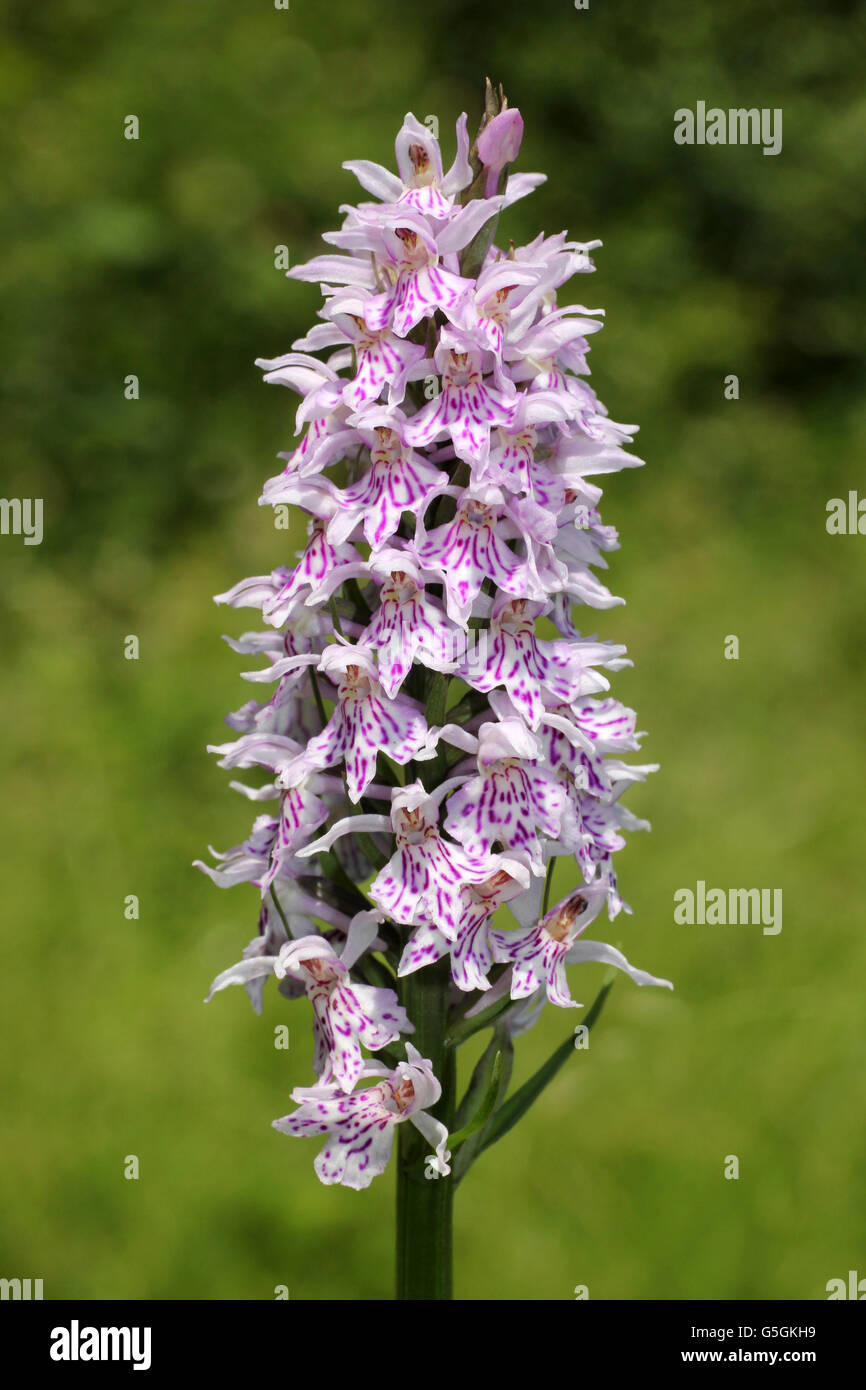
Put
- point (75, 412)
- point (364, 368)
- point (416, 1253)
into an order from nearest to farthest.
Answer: point (364, 368) → point (416, 1253) → point (75, 412)

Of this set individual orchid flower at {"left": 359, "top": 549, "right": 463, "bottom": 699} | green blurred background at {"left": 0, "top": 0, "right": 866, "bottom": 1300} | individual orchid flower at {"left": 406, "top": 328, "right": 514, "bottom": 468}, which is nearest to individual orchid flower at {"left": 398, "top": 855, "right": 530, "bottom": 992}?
individual orchid flower at {"left": 359, "top": 549, "right": 463, "bottom": 699}

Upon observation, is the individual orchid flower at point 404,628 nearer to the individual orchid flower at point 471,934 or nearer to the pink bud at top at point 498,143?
the individual orchid flower at point 471,934

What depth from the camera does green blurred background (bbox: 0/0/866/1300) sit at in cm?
339

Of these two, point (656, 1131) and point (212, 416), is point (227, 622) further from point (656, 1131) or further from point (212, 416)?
point (656, 1131)

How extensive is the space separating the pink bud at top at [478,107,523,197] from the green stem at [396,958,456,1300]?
36.3 inches

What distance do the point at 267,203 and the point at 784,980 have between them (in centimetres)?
441

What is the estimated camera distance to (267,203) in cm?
666

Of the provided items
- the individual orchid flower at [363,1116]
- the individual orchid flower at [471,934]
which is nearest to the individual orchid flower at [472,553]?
the individual orchid flower at [471,934]

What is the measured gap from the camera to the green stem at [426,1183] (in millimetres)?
1690

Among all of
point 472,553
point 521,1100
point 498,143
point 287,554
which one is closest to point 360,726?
point 472,553

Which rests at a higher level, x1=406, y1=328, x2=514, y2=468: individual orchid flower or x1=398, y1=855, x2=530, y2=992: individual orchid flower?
x1=406, y1=328, x2=514, y2=468: individual orchid flower

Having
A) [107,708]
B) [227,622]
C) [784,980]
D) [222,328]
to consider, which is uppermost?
[222,328]

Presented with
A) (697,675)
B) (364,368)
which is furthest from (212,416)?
(364,368)

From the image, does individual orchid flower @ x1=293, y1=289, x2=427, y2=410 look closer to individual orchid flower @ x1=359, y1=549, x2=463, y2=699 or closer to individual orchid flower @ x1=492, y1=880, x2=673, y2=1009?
individual orchid flower @ x1=359, y1=549, x2=463, y2=699
